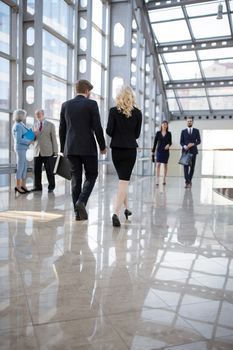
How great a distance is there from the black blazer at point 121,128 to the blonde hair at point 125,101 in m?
0.05

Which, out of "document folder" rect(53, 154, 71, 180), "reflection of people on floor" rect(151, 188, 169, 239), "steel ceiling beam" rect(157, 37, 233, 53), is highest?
"steel ceiling beam" rect(157, 37, 233, 53)

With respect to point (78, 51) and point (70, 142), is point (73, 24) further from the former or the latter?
point (70, 142)

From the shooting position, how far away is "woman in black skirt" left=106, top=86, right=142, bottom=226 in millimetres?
4141

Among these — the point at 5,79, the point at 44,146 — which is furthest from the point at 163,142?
the point at 5,79

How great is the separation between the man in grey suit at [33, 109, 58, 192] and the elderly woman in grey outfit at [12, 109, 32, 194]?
391mm

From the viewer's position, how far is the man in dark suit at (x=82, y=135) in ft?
14.1

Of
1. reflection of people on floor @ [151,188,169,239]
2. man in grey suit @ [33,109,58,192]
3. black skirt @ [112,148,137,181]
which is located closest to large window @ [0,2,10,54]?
man in grey suit @ [33,109,58,192]

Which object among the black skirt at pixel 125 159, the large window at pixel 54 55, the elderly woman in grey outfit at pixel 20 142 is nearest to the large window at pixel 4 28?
the large window at pixel 54 55

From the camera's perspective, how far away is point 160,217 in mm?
4758

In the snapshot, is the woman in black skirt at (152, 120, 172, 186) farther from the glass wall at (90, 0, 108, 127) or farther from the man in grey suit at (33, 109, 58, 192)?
the glass wall at (90, 0, 108, 127)

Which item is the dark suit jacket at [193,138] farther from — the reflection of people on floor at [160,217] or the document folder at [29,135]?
the document folder at [29,135]

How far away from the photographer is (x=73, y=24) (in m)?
12.4

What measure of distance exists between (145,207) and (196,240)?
2.00 metres

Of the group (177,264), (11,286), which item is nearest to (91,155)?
(177,264)
